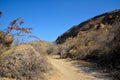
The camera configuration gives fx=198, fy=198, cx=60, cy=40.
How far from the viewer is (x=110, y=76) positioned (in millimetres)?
10867

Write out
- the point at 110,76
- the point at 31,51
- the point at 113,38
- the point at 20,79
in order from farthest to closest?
the point at 113,38 < the point at 110,76 < the point at 31,51 < the point at 20,79

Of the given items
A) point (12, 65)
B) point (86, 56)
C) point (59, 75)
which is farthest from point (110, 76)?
point (86, 56)

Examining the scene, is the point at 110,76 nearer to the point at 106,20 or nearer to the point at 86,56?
the point at 86,56

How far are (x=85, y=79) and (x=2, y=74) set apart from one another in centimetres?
409

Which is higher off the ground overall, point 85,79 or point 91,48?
point 91,48

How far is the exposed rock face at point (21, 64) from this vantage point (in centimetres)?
901

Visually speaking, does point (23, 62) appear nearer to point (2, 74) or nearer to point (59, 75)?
point (2, 74)

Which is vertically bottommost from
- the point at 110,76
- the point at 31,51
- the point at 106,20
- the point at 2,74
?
the point at 110,76

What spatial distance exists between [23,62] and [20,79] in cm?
83

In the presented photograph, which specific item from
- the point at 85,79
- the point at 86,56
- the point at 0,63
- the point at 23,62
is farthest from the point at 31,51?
the point at 86,56

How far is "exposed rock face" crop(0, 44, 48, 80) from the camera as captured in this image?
29.6 ft

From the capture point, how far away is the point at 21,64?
9234 mm

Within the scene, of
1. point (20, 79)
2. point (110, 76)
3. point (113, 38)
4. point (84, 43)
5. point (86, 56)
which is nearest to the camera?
point (20, 79)

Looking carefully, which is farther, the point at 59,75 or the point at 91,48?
the point at 91,48
